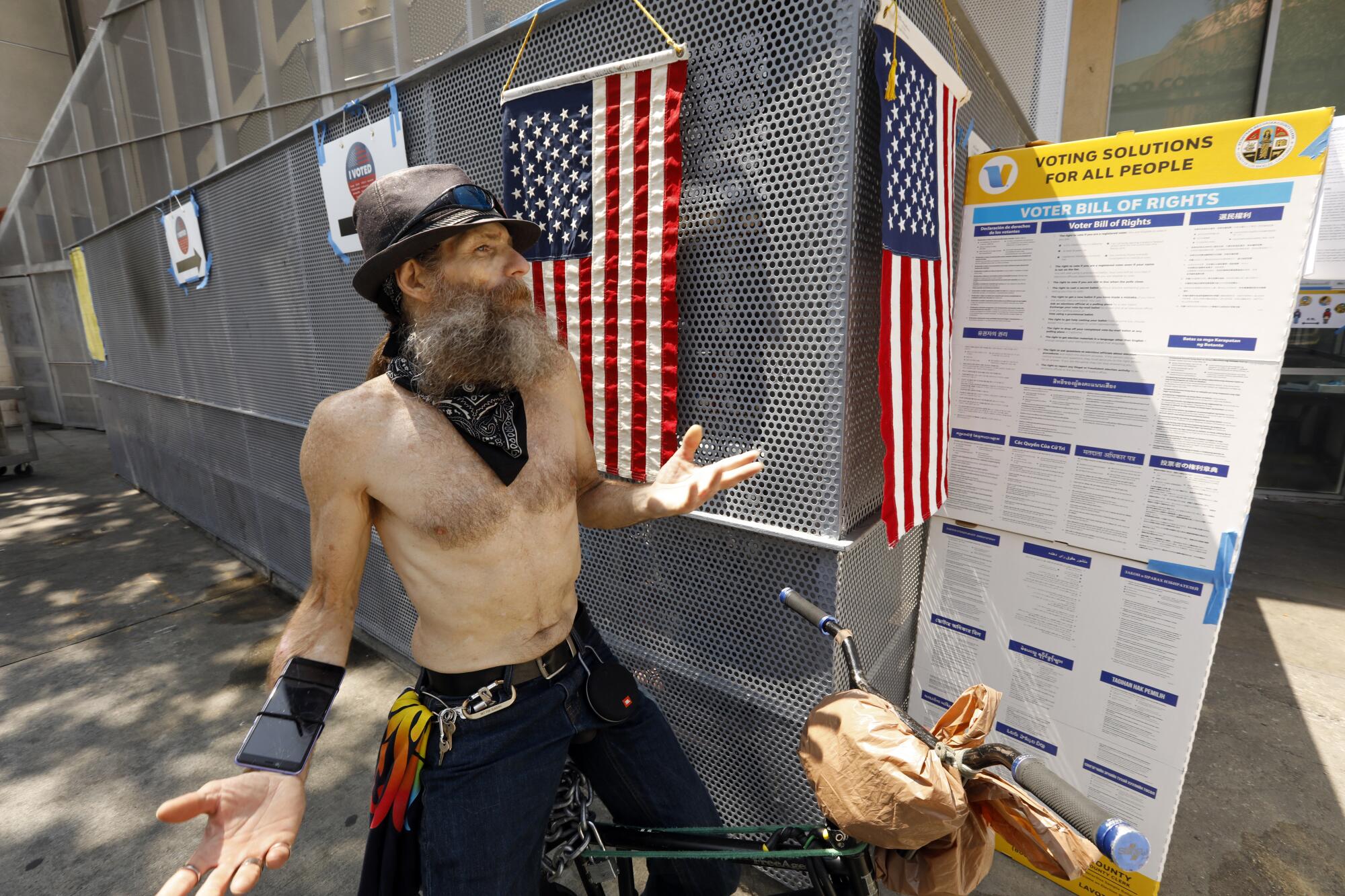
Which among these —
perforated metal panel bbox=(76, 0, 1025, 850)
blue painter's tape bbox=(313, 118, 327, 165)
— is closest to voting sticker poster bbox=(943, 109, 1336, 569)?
perforated metal panel bbox=(76, 0, 1025, 850)

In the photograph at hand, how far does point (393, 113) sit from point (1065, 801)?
12.2ft

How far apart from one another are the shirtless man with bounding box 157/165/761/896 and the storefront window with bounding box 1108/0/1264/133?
8.19m

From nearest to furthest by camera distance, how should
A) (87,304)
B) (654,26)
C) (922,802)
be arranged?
(922,802) → (654,26) → (87,304)

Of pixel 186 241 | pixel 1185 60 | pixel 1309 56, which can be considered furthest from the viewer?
pixel 1185 60

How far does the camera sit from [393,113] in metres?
3.19

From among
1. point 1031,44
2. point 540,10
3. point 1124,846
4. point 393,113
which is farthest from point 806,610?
point 1031,44

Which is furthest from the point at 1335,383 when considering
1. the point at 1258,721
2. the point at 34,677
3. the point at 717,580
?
the point at 34,677

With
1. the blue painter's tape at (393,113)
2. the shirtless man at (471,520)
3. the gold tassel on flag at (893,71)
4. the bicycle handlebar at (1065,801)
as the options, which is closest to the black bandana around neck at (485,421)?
the shirtless man at (471,520)

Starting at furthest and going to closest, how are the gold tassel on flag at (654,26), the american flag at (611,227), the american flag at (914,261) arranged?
1. the american flag at (611,227)
2. the gold tassel on flag at (654,26)
3. the american flag at (914,261)

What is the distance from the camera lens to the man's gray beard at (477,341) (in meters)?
1.64

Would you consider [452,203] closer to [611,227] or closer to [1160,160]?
[611,227]

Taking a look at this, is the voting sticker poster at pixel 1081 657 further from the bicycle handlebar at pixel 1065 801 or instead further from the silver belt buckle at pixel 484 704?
the silver belt buckle at pixel 484 704

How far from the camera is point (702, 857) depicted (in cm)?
178

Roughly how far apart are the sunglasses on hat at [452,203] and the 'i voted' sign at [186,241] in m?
5.18
